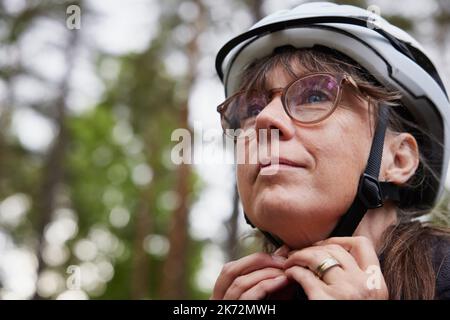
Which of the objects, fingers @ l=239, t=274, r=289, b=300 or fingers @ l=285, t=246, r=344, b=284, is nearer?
fingers @ l=285, t=246, r=344, b=284

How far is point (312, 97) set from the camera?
7.68 ft

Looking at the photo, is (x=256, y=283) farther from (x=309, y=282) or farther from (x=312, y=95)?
(x=312, y=95)

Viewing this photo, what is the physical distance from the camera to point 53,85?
16312 millimetres

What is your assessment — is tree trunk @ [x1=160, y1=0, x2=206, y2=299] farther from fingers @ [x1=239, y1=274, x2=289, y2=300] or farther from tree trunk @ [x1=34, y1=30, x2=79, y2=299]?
fingers @ [x1=239, y1=274, x2=289, y2=300]

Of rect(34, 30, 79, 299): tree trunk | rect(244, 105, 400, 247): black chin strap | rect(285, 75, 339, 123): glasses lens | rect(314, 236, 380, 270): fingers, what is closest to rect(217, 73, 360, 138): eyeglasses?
rect(285, 75, 339, 123): glasses lens

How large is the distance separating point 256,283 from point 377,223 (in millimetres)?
627

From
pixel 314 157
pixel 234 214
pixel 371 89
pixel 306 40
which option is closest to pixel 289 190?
pixel 314 157

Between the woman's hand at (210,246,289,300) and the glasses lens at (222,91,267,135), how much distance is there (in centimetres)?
63

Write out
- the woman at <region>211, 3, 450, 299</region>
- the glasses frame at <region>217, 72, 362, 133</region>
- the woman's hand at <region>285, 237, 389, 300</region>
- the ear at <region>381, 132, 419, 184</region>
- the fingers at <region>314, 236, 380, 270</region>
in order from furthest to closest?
1. the ear at <region>381, 132, 419, 184</region>
2. the glasses frame at <region>217, 72, 362, 133</region>
3. the woman at <region>211, 3, 450, 299</region>
4. the fingers at <region>314, 236, 380, 270</region>
5. the woman's hand at <region>285, 237, 389, 300</region>

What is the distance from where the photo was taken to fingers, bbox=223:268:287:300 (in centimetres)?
217

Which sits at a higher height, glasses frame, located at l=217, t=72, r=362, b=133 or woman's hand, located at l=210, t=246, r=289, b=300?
glasses frame, located at l=217, t=72, r=362, b=133

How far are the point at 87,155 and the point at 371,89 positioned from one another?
19909mm

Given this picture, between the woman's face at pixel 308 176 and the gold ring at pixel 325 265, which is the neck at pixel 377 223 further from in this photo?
the gold ring at pixel 325 265

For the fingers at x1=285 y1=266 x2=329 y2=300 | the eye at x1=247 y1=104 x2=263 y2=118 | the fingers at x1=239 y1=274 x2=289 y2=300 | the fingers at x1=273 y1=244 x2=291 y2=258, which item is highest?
the eye at x1=247 y1=104 x2=263 y2=118
